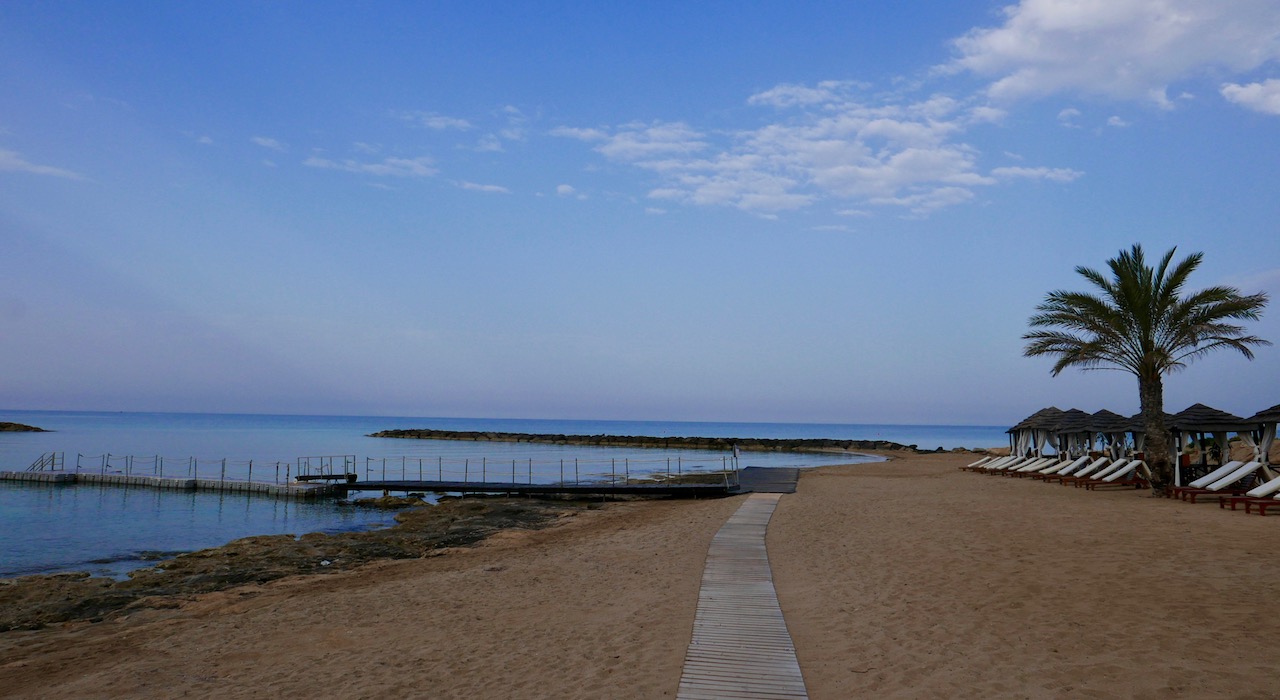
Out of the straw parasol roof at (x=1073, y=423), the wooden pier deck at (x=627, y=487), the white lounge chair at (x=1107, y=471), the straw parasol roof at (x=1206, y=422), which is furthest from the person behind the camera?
the straw parasol roof at (x=1073, y=423)

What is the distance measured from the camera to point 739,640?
7.19 metres

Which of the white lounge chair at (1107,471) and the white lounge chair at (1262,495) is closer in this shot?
the white lounge chair at (1262,495)

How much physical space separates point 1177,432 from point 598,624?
20.5m

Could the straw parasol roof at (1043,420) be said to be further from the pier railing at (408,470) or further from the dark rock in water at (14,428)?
the dark rock in water at (14,428)

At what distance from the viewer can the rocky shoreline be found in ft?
39.0

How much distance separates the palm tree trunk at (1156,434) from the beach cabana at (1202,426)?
435 millimetres

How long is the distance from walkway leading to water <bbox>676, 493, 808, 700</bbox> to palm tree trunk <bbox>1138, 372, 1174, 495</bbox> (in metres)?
14.2

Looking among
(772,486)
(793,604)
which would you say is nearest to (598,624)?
(793,604)

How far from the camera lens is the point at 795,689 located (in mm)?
5891

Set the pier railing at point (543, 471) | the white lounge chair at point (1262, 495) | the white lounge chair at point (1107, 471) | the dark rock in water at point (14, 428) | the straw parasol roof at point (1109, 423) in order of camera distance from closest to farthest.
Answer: the white lounge chair at point (1262, 495) → the white lounge chair at point (1107, 471) → the straw parasol roof at point (1109, 423) → the pier railing at point (543, 471) → the dark rock in water at point (14, 428)

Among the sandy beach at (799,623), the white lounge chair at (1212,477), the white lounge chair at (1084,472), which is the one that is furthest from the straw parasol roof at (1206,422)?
the sandy beach at (799,623)

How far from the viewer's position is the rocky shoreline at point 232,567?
1188 centimetres

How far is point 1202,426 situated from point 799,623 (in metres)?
18.1

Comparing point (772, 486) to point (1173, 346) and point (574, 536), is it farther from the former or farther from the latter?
point (1173, 346)
